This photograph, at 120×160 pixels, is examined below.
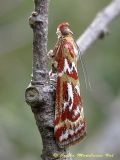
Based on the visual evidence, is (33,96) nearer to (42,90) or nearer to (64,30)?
(42,90)

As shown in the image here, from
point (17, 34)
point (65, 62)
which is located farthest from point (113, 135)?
point (65, 62)

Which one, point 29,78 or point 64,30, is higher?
point 29,78

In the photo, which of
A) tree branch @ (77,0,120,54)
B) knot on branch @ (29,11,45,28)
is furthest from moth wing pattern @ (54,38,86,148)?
tree branch @ (77,0,120,54)

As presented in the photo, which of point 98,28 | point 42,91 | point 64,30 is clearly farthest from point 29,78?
point 42,91

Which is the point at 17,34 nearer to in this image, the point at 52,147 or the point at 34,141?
the point at 34,141

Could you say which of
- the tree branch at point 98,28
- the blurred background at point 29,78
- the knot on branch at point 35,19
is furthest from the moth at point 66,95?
the blurred background at point 29,78

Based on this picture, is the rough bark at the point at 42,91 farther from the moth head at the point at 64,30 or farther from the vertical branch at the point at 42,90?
the moth head at the point at 64,30

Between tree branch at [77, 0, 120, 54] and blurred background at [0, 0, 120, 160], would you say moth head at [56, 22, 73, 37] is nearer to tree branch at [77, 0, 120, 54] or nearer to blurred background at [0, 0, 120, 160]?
tree branch at [77, 0, 120, 54]
